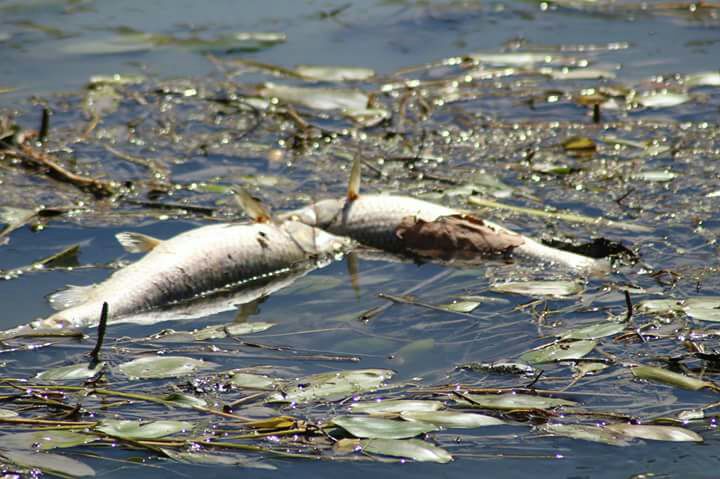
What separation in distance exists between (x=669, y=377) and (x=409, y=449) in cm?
88

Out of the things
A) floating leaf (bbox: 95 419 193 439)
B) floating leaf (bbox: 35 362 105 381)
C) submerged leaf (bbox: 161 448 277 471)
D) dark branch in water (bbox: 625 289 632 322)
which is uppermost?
dark branch in water (bbox: 625 289 632 322)

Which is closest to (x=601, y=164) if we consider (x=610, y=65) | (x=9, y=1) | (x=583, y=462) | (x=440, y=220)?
(x=440, y=220)

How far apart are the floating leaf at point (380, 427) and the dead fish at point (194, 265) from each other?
1223 mm

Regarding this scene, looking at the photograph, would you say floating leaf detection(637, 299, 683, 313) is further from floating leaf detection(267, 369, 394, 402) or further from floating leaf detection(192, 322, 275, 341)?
floating leaf detection(192, 322, 275, 341)

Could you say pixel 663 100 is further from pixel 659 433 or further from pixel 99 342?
pixel 99 342

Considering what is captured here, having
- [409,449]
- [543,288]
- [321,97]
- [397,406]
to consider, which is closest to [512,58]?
[321,97]

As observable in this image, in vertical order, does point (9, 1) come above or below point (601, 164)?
above

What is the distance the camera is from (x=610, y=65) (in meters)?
7.61

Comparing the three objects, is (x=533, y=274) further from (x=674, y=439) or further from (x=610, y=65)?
(x=610, y=65)

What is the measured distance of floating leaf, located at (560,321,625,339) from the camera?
3941 mm

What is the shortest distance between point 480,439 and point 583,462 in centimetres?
29

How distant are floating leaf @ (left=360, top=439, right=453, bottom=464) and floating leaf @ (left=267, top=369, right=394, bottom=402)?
1.07ft

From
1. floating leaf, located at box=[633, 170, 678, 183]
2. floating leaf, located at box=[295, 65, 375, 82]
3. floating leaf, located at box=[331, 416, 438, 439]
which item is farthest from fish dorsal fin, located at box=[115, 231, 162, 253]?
floating leaf, located at box=[295, 65, 375, 82]

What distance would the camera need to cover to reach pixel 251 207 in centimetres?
483
